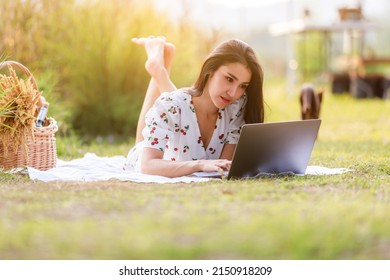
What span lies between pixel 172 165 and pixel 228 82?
0.53m

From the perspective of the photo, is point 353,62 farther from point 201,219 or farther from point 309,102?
point 201,219

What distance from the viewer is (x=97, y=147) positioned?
5.98 metres

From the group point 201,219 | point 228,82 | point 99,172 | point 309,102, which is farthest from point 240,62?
point 309,102

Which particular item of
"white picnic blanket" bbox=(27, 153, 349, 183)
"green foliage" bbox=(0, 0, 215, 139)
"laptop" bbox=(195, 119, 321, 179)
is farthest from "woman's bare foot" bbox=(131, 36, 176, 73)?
"green foliage" bbox=(0, 0, 215, 139)

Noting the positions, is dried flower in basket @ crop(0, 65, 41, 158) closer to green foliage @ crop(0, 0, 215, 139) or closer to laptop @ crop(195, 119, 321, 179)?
laptop @ crop(195, 119, 321, 179)

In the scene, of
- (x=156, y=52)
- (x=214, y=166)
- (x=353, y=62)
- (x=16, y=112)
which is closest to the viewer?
(x=214, y=166)

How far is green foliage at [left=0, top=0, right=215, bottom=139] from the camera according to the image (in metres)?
6.85

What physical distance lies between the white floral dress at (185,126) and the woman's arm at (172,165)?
3.5 inches

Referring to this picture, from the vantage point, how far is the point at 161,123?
3.83 metres

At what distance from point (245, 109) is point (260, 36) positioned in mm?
13237

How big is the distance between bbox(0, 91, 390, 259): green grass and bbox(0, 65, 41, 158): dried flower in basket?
36 centimetres

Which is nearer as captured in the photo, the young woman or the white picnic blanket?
the white picnic blanket
